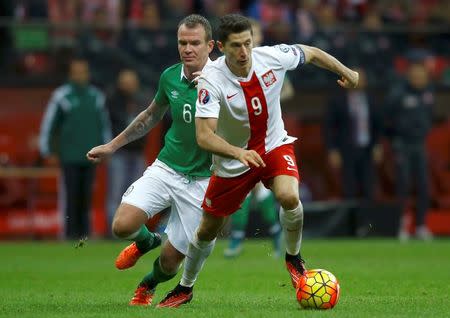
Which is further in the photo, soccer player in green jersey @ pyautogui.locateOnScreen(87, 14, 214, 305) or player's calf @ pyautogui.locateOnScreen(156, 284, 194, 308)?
soccer player in green jersey @ pyautogui.locateOnScreen(87, 14, 214, 305)

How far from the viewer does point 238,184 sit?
860cm

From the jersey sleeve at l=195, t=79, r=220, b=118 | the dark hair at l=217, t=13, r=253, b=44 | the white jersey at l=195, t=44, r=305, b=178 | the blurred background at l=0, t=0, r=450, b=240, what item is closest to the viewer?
the jersey sleeve at l=195, t=79, r=220, b=118

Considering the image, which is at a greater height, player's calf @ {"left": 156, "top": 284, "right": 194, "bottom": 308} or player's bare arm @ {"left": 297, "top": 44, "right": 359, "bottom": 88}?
player's bare arm @ {"left": 297, "top": 44, "right": 359, "bottom": 88}

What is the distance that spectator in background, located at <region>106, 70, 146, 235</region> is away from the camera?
17797 mm

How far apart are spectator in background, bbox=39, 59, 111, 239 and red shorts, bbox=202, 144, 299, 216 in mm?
8546

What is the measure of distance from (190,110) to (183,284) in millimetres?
1334

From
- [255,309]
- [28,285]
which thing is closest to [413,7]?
[28,285]

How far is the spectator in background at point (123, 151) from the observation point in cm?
1780

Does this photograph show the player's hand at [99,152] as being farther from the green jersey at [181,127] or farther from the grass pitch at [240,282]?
the grass pitch at [240,282]

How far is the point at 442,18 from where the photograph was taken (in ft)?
72.9

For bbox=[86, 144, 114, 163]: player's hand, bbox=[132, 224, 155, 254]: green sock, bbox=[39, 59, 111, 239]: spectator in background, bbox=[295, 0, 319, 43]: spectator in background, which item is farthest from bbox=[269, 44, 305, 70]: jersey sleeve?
bbox=[295, 0, 319, 43]: spectator in background

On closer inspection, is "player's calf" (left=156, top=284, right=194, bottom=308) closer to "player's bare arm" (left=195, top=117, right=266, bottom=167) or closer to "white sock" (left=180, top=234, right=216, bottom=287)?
"white sock" (left=180, top=234, right=216, bottom=287)

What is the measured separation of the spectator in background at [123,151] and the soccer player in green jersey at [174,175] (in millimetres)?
8583

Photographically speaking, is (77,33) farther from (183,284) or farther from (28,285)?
(183,284)
